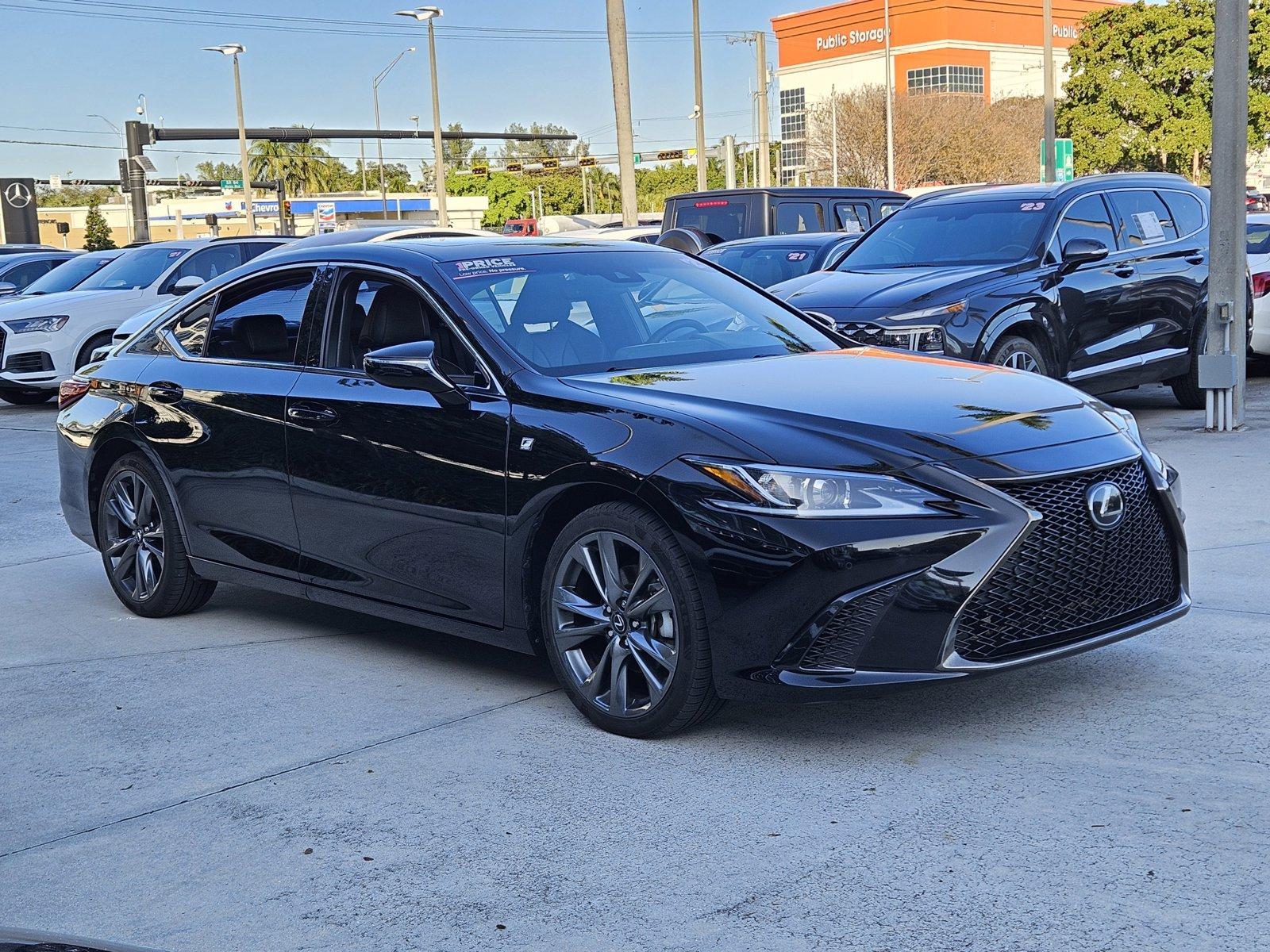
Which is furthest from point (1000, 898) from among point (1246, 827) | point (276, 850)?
point (276, 850)

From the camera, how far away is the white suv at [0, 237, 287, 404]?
16812 mm

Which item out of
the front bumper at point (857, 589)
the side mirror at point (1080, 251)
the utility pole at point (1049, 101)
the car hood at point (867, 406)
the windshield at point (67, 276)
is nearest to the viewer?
the front bumper at point (857, 589)

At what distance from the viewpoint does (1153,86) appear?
54.0 meters

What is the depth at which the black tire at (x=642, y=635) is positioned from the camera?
4496mm

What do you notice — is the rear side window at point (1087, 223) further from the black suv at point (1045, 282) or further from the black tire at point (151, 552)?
the black tire at point (151, 552)

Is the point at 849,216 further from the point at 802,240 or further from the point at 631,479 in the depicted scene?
the point at 631,479

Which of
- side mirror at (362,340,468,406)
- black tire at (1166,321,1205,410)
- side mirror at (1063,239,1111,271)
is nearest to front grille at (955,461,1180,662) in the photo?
side mirror at (362,340,468,406)

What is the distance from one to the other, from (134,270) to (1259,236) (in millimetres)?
12370

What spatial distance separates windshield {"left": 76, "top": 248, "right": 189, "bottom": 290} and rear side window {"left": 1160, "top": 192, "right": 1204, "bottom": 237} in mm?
11338

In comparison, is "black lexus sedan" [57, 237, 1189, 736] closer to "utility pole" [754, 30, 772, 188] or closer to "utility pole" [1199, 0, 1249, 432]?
"utility pole" [1199, 0, 1249, 432]

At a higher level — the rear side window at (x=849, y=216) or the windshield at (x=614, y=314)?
Result: the rear side window at (x=849, y=216)

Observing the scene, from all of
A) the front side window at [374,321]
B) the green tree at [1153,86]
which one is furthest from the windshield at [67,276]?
the green tree at [1153,86]

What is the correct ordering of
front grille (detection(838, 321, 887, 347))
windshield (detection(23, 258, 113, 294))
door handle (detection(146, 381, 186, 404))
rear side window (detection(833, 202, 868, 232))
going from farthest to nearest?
1. windshield (detection(23, 258, 113, 294))
2. rear side window (detection(833, 202, 868, 232))
3. front grille (detection(838, 321, 887, 347))
4. door handle (detection(146, 381, 186, 404))

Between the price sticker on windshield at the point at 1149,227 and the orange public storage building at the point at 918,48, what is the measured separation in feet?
281
